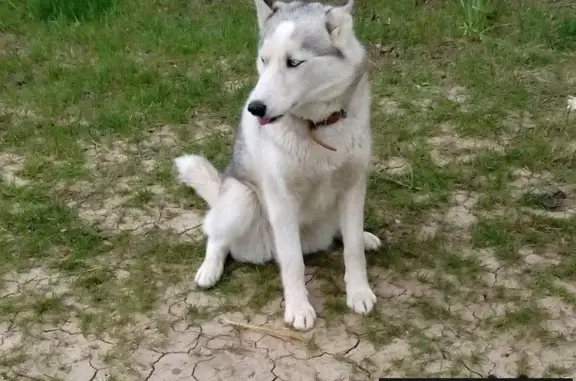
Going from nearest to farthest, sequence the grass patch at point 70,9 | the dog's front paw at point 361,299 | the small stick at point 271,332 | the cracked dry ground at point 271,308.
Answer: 1. the cracked dry ground at point 271,308
2. the small stick at point 271,332
3. the dog's front paw at point 361,299
4. the grass patch at point 70,9

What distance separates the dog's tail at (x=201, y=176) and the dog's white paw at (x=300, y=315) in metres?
0.79

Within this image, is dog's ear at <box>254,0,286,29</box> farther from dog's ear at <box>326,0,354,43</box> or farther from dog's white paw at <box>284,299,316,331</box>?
dog's white paw at <box>284,299,316,331</box>

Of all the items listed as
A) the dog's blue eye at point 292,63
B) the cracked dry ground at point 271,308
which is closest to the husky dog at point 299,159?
the dog's blue eye at point 292,63

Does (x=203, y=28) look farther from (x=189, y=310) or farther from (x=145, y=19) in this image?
(x=189, y=310)

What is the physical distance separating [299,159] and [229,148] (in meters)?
1.52

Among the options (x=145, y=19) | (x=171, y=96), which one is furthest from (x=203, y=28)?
(x=171, y=96)

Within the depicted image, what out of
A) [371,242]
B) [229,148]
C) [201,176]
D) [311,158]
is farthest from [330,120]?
[229,148]

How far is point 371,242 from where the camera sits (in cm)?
342

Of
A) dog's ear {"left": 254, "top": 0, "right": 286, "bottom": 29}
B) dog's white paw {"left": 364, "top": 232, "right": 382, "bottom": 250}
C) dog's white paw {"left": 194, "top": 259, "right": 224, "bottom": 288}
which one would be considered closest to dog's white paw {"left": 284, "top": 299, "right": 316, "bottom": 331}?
dog's white paw {"left": 194, "top": 259, "right": 224, "bottom": 288}

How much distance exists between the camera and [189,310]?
10.2 ft

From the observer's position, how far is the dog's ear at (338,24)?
2.68m

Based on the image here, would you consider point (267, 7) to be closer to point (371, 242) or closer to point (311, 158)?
point (311, 158)

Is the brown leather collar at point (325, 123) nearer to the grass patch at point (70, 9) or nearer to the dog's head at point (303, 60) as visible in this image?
the dog's head at point (303, 60)

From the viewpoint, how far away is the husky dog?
2.63 m
